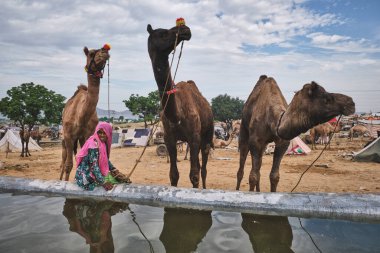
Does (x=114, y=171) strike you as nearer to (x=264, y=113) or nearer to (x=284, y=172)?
(x=264, y=113)

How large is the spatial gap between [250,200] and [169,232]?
101cm

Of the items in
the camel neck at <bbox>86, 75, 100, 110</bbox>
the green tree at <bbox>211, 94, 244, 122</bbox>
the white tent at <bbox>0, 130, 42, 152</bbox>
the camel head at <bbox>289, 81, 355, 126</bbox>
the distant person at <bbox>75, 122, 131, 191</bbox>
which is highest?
the green tree at <bbox>211, 94, 244, 122</bbox>

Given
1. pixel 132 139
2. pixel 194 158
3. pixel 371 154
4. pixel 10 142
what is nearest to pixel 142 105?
pixel 132 139

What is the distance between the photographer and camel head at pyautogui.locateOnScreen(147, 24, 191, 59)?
13.1 ft

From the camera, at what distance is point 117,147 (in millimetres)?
25062

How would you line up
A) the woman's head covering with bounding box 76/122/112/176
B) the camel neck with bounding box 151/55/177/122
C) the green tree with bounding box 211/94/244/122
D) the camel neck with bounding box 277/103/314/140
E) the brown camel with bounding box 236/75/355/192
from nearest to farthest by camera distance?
the brown camel with bounding box 236/75/355/192 → the camel neck with bounding box 277/103/314/140 → the camel neck with bounding box 151/55/177/122 → the woman's head covering with bounding box 76/122/112/176 → the green tree with bounding box 211/94/244/122

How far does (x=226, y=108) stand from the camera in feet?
194

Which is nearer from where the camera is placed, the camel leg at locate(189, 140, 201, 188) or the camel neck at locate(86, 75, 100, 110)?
the camel leg at locate(189, 140, 201, 188)

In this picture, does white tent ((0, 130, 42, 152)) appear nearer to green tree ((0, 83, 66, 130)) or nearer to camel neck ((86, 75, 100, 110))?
green tree ((0, 83, 66, 130))

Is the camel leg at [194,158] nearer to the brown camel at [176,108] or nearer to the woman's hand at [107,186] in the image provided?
the brown camel at [176,108]

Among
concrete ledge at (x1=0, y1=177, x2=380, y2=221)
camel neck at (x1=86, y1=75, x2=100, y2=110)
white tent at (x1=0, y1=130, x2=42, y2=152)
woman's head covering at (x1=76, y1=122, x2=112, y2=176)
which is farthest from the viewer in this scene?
white tent at (x1=0, y1=130, x2=42, y2=152)

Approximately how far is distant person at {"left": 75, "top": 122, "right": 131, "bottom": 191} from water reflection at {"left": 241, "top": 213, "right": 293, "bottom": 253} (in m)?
2.00

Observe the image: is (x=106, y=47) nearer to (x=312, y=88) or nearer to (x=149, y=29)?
(x=149, y=29)

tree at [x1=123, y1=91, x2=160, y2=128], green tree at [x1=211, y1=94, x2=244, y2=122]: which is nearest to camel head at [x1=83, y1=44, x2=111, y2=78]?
tree at [x1=123, y1=91, x2=160, y2=128]
